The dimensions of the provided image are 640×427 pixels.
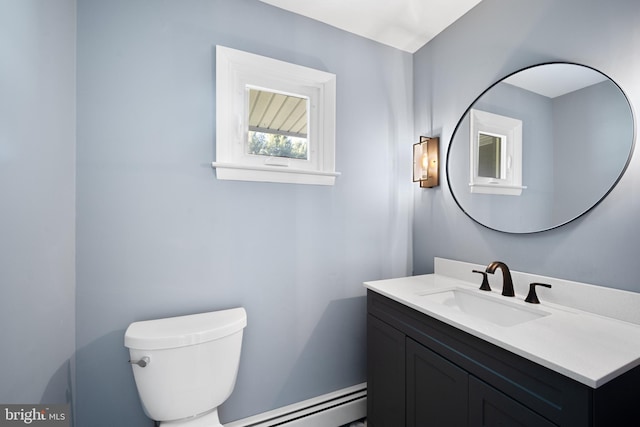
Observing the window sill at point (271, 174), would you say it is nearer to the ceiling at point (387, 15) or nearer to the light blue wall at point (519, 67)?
the light blue wall at point (519, 67)

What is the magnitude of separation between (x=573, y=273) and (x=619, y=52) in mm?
872

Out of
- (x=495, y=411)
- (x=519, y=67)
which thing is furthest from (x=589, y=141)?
(x=495, y=411)

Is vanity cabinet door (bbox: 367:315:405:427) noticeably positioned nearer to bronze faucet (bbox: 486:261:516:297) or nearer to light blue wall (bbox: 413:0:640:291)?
bronze faucet (bbox: 486:261:516:297)

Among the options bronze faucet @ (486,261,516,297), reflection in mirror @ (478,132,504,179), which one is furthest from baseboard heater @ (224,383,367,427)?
reflection in mirror @ (478,132,504,179)

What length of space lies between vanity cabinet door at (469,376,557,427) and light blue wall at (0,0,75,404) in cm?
142

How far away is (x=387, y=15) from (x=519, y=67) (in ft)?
A: 2.61

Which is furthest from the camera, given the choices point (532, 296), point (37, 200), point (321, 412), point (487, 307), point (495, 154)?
point (321, 412)

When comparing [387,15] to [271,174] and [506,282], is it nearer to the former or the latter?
[271,174]

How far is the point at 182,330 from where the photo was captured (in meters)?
1.06

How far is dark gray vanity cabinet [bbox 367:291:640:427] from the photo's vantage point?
2.12 ft

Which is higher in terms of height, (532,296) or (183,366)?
(532,296)

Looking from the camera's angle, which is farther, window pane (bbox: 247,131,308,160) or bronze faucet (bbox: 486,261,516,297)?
window pane (bbox: 247,131,308,160)

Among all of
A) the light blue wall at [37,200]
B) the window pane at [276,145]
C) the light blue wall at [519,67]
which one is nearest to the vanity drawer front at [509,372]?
the light blue wall at [519,67]

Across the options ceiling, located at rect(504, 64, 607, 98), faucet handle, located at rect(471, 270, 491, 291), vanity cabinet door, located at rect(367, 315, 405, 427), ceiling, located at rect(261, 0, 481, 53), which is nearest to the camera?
ceiling, located at rect(504, 64, 607, 98)
